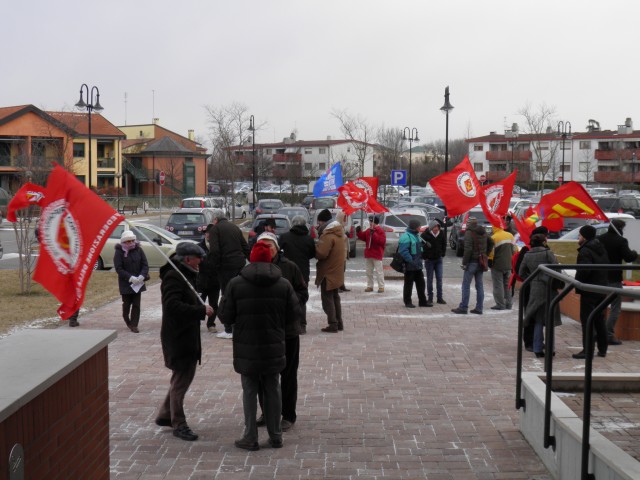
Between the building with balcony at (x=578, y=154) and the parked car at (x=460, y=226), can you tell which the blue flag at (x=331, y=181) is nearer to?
the parked car at (x=460, y=226)

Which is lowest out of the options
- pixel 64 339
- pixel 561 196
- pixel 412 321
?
pixel 412 321

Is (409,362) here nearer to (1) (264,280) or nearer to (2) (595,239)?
(2) (595,239)

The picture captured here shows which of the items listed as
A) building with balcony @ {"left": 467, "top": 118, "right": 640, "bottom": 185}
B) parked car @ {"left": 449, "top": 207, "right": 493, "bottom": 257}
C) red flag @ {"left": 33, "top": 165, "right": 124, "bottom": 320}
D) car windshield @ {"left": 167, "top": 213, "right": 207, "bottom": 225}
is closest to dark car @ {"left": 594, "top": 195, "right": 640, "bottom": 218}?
parked car @ {"left": 449, "top": 207, "right": 493, "bottom": 257}

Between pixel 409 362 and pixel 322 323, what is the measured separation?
325 cm

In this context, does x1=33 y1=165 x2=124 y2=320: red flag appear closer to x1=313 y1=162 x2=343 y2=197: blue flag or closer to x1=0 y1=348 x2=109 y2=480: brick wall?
x1=0 y1=348 x2=109 y2=480: brick wall

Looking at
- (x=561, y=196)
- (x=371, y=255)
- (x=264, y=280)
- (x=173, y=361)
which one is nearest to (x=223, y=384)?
(x=173, y=361)

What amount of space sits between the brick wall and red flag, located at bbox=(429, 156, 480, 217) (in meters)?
9.69

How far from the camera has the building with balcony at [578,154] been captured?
84.2 m

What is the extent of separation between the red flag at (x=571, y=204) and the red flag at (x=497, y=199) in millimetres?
1100

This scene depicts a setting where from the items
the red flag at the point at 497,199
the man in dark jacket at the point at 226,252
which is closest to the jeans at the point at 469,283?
the red flag at the point at 497,199

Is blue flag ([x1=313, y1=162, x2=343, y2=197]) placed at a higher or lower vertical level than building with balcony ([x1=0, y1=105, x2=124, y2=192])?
lower

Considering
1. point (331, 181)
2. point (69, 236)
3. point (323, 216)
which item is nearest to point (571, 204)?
point (323, 216)

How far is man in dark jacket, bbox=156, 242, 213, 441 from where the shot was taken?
714 centimetres

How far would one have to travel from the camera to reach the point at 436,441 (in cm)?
704
